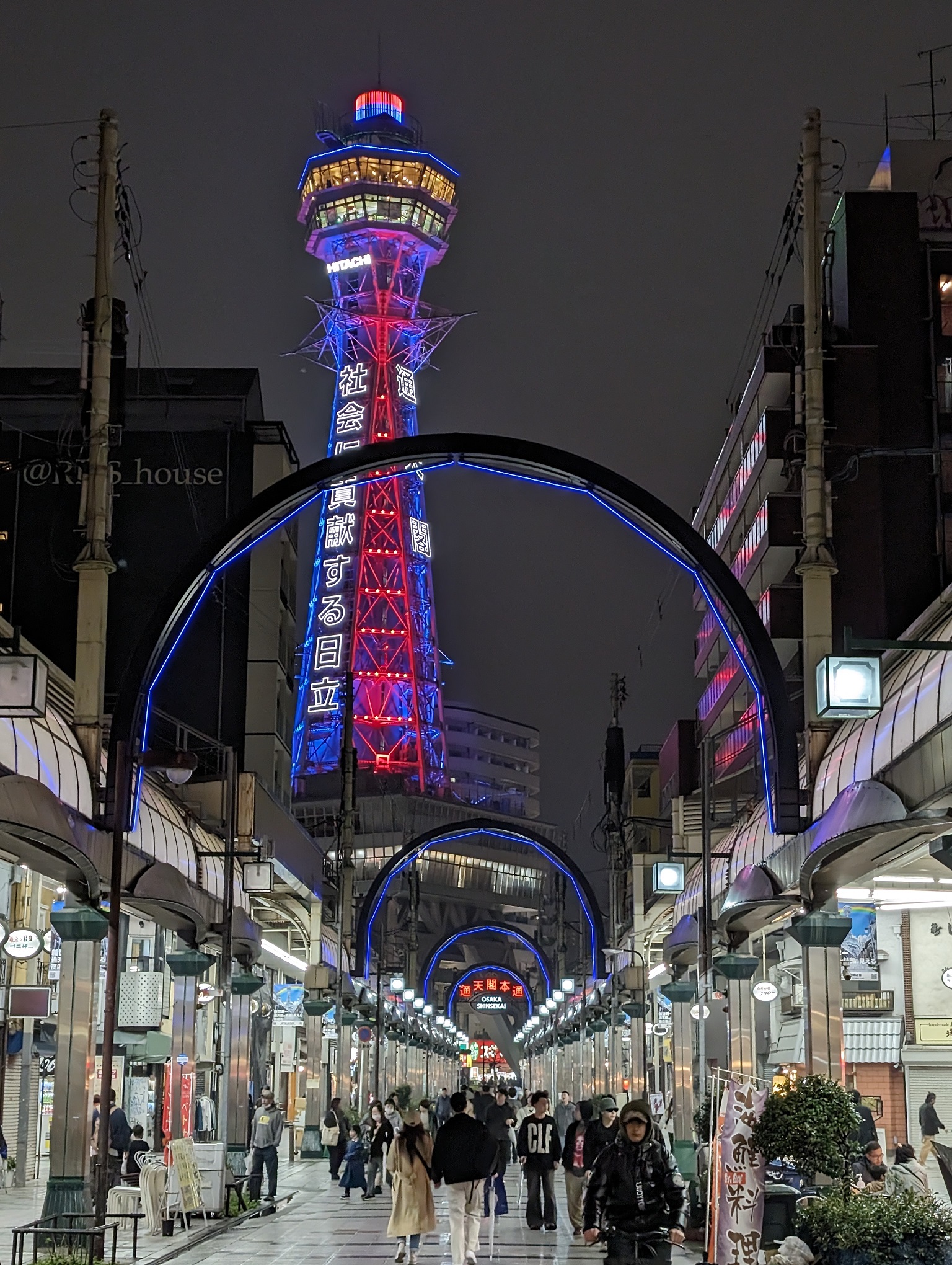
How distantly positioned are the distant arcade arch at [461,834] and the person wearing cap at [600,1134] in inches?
1748

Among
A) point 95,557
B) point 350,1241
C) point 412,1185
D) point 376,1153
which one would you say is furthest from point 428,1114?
point 412,1185

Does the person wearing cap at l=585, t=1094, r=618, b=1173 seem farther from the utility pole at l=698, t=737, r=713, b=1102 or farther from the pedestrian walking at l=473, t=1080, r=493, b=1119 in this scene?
the pedestrian walking at l=473, t=1080, r=493, b=1119

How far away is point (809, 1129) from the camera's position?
51.0 feet

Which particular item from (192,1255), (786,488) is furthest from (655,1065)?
(192,1255)

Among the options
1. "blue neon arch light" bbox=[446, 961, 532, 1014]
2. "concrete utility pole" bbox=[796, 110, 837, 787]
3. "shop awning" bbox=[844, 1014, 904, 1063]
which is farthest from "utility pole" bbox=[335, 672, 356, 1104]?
"blue neon arch light" bbox=[446, 961, 532, 1014]

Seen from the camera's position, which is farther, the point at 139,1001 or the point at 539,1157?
the point at 139,1001

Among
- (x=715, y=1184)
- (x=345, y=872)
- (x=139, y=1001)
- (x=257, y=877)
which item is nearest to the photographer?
(x=715, y=1184)

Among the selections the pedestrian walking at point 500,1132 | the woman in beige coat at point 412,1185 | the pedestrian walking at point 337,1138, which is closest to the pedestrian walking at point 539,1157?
the pedestrian walking at point 500,1132

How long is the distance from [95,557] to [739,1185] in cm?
1274

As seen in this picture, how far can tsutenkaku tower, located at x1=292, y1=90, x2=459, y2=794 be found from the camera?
14800 centimetres

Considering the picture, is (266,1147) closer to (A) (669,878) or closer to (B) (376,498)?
(A) (669,878)

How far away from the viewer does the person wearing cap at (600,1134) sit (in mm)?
22859

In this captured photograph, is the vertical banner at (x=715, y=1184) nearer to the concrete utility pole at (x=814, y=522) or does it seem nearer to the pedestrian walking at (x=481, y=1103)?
the concrete utility pole at (x=814, y=522)

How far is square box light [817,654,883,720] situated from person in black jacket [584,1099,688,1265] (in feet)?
23.6
